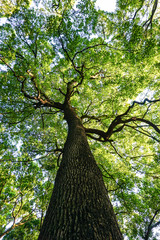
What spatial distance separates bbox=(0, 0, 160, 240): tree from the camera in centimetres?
A: 201

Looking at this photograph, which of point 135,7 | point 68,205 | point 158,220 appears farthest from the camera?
point 158,220

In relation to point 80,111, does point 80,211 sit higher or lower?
lower

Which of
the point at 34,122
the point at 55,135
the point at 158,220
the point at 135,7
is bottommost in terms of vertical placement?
the point at 158,220

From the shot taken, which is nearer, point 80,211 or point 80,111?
point 80,211

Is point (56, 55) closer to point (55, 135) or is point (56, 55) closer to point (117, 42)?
point (117, 42)

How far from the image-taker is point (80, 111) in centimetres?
972

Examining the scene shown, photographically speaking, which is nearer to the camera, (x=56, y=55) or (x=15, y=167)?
(x=56, y=55)

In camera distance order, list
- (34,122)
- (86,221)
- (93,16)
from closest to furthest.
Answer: (86,221) < (93,16) < (34,122)

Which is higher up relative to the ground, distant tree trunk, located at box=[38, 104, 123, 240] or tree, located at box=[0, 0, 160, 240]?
tree, located at box=[0, 0, 160, 240]

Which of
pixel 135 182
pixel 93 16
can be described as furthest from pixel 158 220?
pixel 93 16

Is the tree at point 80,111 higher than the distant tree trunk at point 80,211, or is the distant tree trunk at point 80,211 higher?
the tree at point 80,111

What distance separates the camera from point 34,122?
29.7 ft

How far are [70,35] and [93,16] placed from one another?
59.8 inches

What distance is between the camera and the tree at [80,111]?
2.01 meters
